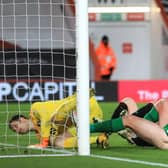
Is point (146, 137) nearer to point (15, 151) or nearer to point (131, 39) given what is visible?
point (15, 151)

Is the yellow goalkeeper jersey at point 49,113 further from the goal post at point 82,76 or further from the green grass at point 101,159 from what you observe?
the goal post at point 82,76

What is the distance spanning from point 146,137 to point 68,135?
0.88m

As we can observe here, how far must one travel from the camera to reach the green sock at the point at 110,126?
335 inches

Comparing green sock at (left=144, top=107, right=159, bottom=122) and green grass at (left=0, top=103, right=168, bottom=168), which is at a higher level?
green sock at (left=144, top=107, right=159, bottom=122)

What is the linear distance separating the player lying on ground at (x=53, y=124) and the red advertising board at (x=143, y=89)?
8.58m

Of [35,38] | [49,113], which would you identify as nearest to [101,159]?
[49,113]

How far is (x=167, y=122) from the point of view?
340 inches

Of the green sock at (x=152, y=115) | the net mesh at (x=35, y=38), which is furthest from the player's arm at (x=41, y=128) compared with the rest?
the green sock at (x=152, y=115)

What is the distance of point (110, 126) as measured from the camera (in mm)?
8539

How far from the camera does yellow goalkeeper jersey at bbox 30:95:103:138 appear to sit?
8.62m

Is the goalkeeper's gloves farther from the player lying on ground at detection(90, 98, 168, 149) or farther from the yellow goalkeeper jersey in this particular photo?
the player lying on ground at detection(90, 98, 168, 149)

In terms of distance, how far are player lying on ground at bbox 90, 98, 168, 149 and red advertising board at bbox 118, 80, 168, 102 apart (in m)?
8.63

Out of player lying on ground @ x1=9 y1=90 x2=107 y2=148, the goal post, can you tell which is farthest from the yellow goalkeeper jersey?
the goal post

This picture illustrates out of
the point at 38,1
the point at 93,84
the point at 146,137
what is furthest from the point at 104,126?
the point at 93,84
